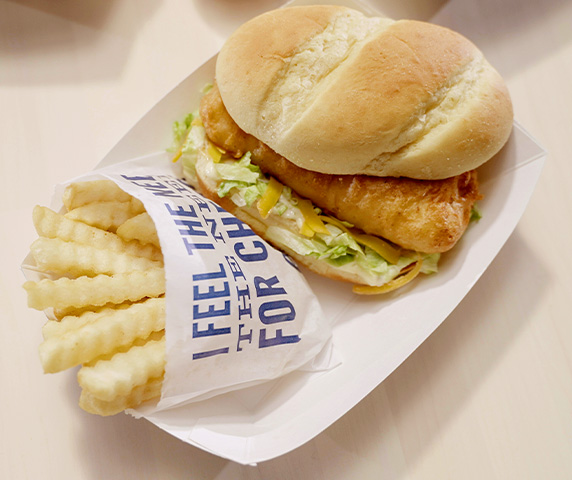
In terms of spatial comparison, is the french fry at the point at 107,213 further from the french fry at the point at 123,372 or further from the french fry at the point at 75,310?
the french fry at the point at 123,372

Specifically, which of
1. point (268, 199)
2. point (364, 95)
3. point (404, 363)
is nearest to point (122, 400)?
point (268, 199)

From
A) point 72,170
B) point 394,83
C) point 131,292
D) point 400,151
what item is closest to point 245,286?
point 131,292

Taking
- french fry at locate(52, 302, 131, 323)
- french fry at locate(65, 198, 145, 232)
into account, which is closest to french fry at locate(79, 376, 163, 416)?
french fry at locate(52, 302, 131, 323)

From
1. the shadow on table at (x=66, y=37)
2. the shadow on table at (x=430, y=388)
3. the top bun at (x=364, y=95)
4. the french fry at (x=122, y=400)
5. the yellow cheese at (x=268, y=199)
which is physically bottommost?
the shadow on table at (x=430, y=388)

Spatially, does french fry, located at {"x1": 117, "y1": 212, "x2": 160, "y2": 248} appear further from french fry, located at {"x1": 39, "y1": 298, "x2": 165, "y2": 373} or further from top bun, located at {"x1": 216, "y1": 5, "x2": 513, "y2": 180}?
top bun, located at {"x1": 216, "y1": 5, "x2": 513, "y2": 180}

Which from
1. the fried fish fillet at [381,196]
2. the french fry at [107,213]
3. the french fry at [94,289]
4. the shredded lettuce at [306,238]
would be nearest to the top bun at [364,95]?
the fried fish fillet at [381,196]
